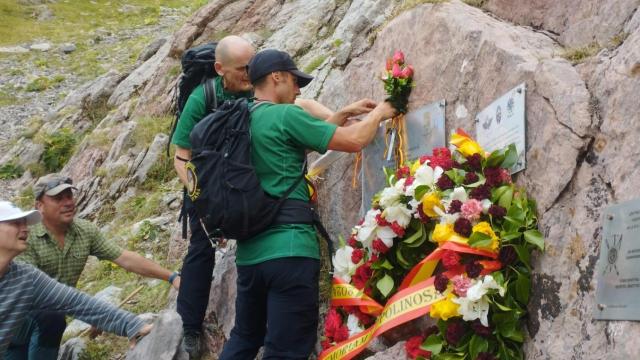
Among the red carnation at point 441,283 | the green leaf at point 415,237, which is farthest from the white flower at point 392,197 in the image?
the red carnation at point 441,283

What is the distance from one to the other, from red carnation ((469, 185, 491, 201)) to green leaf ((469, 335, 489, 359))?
937 millimetres

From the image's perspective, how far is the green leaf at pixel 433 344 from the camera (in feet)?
14.9

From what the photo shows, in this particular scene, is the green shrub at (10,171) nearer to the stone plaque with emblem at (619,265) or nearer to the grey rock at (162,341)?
the grey rock at (162,341)

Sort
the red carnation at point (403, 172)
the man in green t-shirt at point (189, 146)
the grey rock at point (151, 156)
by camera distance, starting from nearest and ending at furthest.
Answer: the red carnation at point (403, 172) → the man in green t-shirt at point (189, 146) → the grey rock at point (151, 156)

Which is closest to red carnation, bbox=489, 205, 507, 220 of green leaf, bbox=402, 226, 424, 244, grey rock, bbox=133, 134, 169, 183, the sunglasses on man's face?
green leaf, bbox=402, 226, 424, 244

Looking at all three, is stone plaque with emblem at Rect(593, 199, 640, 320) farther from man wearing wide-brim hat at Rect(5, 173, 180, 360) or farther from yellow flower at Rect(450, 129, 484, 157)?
man wearing wide-brim hat at Rect(5, 173, 180, 360)

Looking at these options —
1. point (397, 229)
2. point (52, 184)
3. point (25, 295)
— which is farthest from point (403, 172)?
point (52, 184)

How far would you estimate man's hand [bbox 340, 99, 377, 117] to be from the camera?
6.22 m

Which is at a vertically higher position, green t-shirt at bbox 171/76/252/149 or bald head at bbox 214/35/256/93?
bald head at bbox 214/35/256/93

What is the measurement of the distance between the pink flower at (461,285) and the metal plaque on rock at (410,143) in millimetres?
1685

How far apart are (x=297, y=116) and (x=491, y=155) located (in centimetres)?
152

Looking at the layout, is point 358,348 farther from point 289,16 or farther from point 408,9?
point 289,16

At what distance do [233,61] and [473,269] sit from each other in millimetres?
3255

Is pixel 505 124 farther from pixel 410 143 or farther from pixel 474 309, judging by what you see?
pixel 474 309
